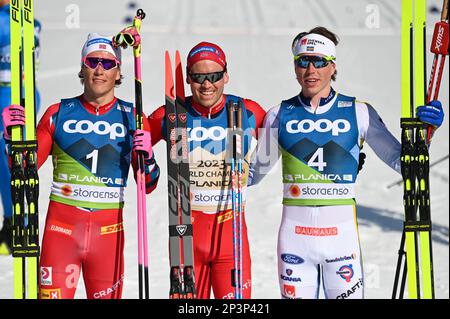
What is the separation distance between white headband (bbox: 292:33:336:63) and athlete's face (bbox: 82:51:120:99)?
132 centimetres

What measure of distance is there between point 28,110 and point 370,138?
244 cm

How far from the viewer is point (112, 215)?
6.34m

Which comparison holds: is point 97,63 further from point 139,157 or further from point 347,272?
point 347,272

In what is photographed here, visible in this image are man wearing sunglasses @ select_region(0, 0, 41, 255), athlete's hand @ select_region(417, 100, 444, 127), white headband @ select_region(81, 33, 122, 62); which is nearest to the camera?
athlete's hand @ select_region(417, 100, 444, 127)

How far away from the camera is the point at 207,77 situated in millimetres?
6227

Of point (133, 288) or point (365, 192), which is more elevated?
point (365, 192)

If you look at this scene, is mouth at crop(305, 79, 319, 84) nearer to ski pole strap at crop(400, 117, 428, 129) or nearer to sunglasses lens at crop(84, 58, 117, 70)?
ski pole strap at crop(400, 117, 428, 129)

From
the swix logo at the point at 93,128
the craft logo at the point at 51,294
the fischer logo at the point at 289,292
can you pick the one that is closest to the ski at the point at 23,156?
the craft logo at the point at 51,294

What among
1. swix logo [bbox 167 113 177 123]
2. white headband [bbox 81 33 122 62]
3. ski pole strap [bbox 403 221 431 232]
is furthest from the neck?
white headband [bbox 81 33 122 62]

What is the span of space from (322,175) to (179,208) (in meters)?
1.05

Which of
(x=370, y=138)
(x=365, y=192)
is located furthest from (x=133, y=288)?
(x=365, y=192)

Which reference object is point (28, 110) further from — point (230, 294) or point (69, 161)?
point (230, 294)

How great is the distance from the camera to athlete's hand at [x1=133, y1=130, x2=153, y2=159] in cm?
604
